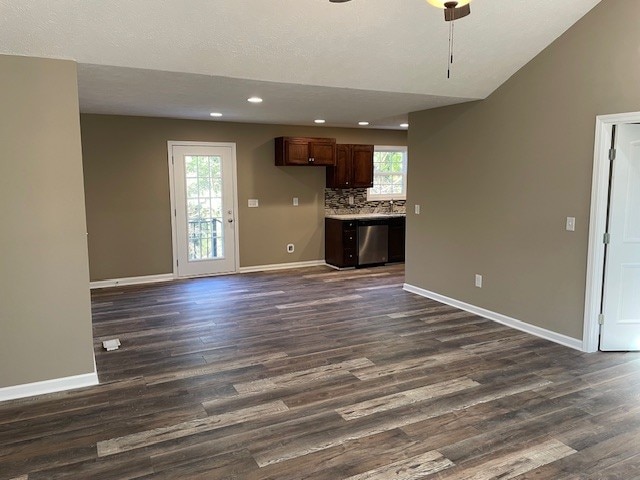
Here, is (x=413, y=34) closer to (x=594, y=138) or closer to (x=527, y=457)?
(x=594, y=138)

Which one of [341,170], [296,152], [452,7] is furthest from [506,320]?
[296,152]

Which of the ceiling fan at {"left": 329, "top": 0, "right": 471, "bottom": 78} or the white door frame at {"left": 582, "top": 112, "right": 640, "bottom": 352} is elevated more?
the ceiling fan at {"left": 329, "top": 0, "right": 471, "bottom": 78}

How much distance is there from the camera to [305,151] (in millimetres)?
7801

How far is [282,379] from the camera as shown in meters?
3.68

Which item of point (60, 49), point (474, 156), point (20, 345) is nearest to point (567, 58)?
Answer: point (474, 156)

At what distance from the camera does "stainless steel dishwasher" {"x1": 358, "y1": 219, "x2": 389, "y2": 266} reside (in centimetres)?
802

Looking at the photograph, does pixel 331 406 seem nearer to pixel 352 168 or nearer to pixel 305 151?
pixel 305 151

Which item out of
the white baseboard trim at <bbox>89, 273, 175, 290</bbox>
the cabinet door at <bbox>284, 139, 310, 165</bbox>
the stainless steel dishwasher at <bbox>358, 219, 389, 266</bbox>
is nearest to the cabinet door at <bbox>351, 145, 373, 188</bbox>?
the stainless steel dishwasher at <bbox>358, 219, 389, 266</bbox>

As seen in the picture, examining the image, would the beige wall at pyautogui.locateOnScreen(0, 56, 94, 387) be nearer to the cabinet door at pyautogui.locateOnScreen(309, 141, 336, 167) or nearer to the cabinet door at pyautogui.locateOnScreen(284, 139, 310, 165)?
the cabinet door at pyautogui.locateOnScreen(284, 139, 310, 165)

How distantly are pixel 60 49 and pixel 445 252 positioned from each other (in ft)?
14.3

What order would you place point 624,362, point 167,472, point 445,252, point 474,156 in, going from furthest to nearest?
point 445,252
point 474,156
point 624,362
point 167,472

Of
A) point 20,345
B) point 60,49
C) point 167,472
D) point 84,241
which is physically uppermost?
point 60,49

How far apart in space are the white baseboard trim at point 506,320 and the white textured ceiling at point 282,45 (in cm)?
229

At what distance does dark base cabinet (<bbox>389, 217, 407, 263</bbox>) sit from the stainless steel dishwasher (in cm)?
9
